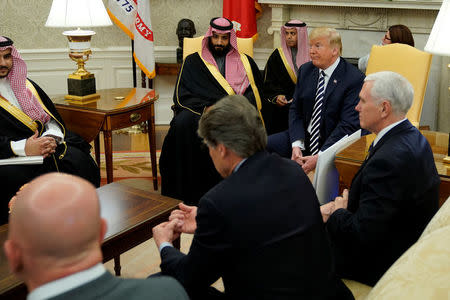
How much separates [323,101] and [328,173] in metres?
0.81

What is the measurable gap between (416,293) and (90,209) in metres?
0.83

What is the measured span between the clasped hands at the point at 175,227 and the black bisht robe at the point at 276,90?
2.51m

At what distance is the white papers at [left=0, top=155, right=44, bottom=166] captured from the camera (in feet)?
10.5

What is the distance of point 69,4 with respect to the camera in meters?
3.82

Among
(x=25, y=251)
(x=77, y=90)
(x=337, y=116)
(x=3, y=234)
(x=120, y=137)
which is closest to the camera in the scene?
(x=25, y=251)

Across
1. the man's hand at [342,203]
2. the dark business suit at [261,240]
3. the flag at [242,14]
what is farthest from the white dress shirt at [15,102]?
the flag at [242,14]

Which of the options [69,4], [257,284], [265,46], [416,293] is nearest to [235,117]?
[257,284]

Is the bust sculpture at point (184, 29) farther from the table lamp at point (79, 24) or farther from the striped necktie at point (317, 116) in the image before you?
the striped necktie at point (317, 116)

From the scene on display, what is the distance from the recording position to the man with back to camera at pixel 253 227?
158 cm

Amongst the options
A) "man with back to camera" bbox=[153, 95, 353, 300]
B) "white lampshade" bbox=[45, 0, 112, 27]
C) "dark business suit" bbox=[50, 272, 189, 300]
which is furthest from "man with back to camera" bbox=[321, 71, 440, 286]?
"white lampshade" bbox=[45, 0, 112, 27]

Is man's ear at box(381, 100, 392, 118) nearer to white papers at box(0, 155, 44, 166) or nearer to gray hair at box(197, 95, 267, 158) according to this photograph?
gray hair at box(197, 95, 267, 158)

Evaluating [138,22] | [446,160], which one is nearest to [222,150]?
[446,160]

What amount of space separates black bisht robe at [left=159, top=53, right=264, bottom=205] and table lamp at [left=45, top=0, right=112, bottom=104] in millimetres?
677

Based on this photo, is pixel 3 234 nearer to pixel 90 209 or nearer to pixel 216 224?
pixel 216 224
